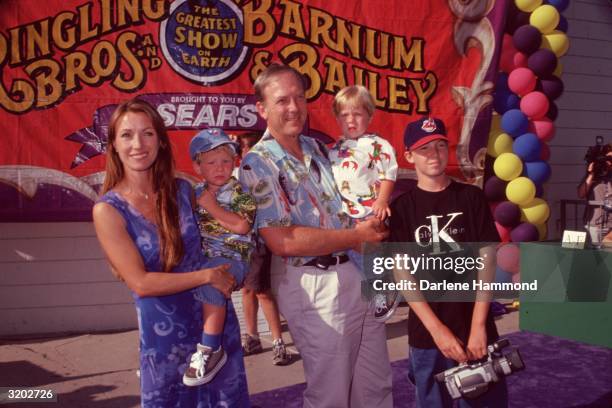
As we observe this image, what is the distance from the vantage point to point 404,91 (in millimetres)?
6656

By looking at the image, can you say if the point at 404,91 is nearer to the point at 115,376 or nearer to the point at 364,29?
the point at 364,29

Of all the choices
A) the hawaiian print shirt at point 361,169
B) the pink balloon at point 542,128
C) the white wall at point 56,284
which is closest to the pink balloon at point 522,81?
the pink balloon at point 542,128

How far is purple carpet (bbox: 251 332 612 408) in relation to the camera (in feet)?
13.3

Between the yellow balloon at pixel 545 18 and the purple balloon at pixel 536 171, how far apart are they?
166 centimetres

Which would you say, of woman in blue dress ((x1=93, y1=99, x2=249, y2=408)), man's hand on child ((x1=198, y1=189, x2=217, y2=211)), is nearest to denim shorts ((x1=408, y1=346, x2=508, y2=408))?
woman in blue dress ((x1=93, y1=99, x2=249, y2=408))

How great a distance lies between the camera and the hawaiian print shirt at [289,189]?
2.56 metres

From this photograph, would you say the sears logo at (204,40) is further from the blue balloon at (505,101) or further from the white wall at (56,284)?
the blue balloon at (505,101)

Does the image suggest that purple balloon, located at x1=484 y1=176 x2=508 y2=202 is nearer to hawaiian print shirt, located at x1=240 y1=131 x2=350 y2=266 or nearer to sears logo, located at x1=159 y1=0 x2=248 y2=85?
sears logo, located at x1=159 y1=0 x2=248 y2=85

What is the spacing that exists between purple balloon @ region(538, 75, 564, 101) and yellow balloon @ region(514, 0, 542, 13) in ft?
2.94

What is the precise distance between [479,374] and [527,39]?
17.3ft

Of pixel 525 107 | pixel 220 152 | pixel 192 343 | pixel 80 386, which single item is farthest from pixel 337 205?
pixel 525 107

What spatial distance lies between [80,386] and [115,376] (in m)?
0.33

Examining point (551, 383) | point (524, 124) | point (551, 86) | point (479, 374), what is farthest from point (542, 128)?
point (479, 374)

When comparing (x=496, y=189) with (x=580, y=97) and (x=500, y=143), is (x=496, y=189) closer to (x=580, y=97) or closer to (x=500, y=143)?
(x=500, y=143)
